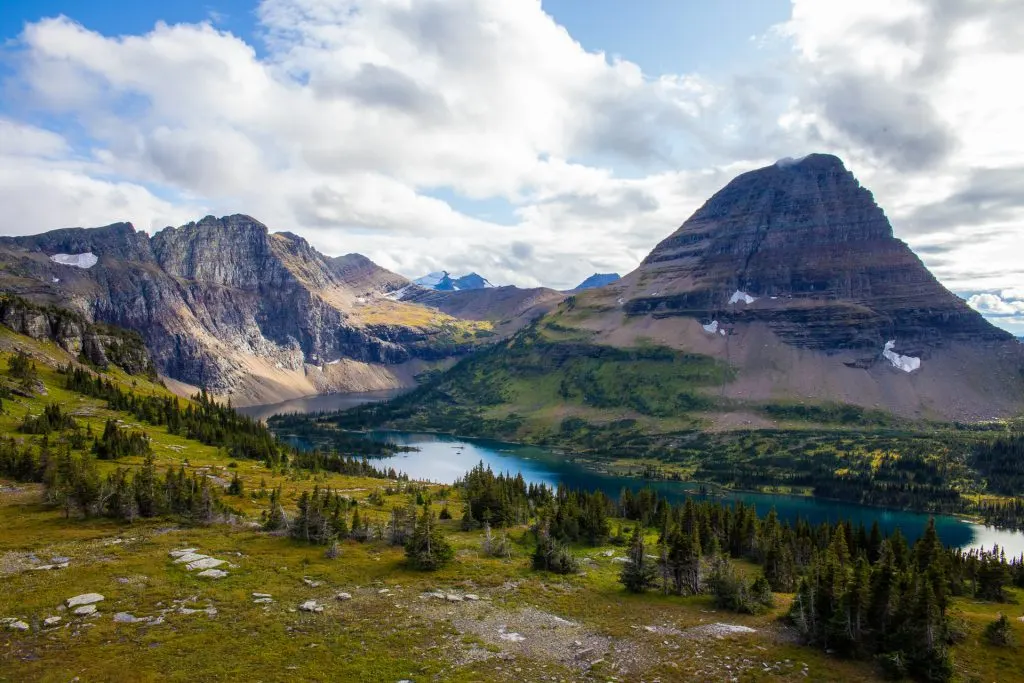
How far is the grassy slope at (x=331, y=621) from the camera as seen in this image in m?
41.7

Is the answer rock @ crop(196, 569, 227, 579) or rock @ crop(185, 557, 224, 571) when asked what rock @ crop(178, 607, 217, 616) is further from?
rock @ crop(185, 557, 224, 571)

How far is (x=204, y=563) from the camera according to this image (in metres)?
61.5

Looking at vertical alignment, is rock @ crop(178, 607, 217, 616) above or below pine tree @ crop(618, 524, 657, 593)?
above

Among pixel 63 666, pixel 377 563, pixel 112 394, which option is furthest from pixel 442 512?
pixel 112 394

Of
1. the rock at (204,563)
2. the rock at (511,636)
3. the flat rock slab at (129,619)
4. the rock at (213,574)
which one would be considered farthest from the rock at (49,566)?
the rock at (511,636)

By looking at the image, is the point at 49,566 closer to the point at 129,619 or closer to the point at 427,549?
the point at 129,619

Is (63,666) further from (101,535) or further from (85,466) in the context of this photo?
(85,466)

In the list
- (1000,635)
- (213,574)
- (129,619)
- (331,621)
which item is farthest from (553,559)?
(129,619)

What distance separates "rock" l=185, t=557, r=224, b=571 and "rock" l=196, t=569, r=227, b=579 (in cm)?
114

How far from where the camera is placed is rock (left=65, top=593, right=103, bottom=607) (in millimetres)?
48547

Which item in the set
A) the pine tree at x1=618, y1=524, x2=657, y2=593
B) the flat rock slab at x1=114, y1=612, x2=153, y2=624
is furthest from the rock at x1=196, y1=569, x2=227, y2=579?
the pine tree at x1=618, y1=524, x2=657, y2=593

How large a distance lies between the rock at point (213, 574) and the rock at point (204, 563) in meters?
1.14

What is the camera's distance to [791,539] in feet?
322

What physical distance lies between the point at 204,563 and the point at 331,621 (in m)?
19.6
